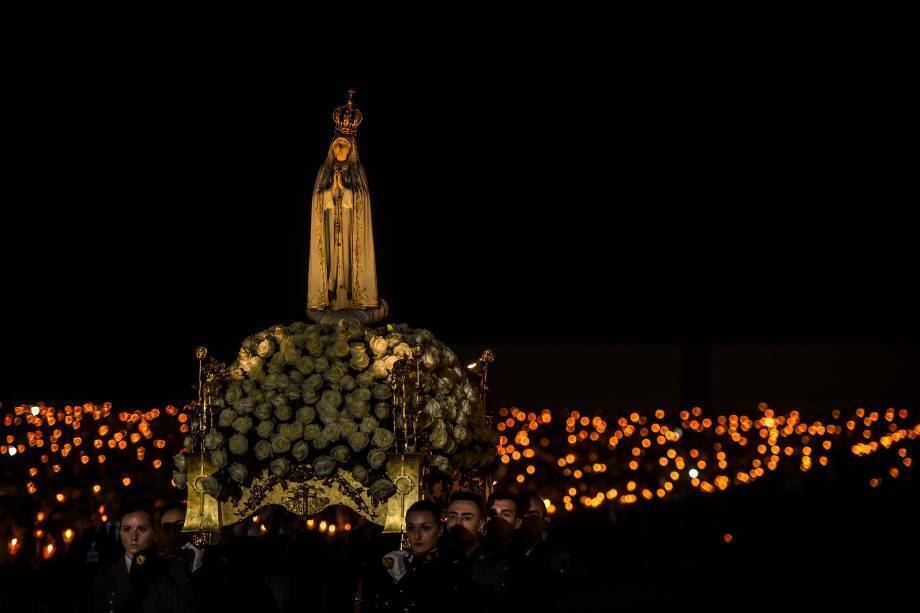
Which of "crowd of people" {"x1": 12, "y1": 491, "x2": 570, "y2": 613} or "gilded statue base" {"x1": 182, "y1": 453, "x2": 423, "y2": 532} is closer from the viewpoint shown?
"crowd of people" {"x1": 12, "y1": 491, "x2": 570, "y2": 613}

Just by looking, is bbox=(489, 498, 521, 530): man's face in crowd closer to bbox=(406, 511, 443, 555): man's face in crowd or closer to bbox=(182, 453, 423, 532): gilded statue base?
bbox=(182, 453, 423, 532): gilded statue base

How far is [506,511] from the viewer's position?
24.2 ft

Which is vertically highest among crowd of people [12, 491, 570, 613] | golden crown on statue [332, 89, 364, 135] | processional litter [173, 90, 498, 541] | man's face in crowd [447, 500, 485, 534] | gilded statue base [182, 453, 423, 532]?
golden crown on statue [332, 89, 364, 135]

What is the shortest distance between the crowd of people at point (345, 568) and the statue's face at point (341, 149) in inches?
99.0

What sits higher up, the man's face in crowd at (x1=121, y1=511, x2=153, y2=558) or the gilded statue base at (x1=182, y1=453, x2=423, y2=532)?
the gilded statue base at (x1=182, y1=453, x2=423, y2=532)

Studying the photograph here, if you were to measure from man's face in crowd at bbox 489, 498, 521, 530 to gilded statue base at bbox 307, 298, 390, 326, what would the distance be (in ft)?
5.17

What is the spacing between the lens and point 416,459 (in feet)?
23.7

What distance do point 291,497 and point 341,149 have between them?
243cm

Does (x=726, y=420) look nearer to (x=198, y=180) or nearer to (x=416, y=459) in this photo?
(x=198, y=180)

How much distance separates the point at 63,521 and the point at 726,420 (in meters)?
13.4

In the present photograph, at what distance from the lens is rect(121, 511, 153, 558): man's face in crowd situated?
6.53 metres

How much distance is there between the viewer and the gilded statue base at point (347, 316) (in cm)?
816

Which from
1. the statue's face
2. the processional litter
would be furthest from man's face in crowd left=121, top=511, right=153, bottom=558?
the statue's face

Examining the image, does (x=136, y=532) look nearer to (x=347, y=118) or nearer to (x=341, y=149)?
(x=341, y=149)
